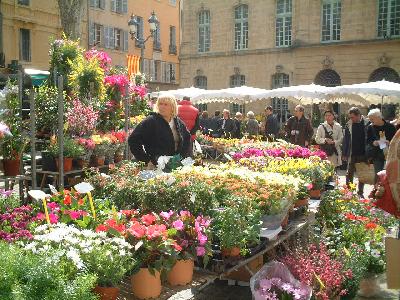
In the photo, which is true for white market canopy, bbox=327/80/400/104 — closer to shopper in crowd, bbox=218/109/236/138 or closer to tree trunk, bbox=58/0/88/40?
shopper in crowd, bbox=218/109/236/138

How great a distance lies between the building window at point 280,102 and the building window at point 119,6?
43.2 ft

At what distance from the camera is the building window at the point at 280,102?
26.5 m

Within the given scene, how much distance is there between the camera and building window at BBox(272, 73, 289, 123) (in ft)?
86.9

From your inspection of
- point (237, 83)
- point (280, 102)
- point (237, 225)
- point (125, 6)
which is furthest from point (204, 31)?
point (237, 225)

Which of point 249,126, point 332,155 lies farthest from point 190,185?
point 249,126

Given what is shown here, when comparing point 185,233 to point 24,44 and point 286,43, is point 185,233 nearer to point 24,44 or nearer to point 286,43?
point 286,43

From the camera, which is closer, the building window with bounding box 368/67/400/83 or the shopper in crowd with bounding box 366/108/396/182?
the shopper in crowd with bounding box 366/108/396/182

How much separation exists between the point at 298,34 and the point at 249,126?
1132 centimetres

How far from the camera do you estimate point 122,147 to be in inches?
351

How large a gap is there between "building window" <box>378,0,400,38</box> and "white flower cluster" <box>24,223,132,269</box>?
22375 millimetres

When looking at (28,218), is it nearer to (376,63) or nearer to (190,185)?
(190,185)

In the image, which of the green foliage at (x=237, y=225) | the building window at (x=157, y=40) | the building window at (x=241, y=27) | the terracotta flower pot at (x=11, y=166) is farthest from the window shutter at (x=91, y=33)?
the green foliage at (x=237, y=225)

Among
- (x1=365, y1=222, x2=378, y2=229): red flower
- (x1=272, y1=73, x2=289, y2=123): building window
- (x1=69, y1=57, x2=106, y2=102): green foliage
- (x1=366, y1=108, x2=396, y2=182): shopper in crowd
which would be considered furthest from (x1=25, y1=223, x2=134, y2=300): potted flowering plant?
(x1=272, y1=73, x2=289, y2=123): building window

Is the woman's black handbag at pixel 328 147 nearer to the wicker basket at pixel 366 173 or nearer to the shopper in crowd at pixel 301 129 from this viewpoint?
the shopper in crowd at pixel 301 129
